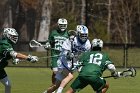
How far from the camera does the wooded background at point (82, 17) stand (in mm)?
41344

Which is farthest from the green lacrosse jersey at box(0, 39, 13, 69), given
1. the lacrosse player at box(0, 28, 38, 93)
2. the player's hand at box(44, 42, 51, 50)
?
the player's hand at box(44, 42, 51, 50)

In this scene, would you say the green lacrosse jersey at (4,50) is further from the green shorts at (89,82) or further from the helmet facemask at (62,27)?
the helmet facemask at (62,27)

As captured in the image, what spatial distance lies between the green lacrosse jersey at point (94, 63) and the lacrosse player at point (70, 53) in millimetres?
1523

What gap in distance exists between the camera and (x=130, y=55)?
29641mm

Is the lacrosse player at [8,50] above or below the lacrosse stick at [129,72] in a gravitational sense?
above

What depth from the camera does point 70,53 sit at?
541 inches

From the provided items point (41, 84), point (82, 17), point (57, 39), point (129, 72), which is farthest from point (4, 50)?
point (82, 17)

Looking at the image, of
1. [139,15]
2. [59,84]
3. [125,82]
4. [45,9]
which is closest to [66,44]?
[59,84]

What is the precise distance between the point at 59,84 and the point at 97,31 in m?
29.2

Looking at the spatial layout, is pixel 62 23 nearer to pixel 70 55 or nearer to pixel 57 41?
pixel 57 41

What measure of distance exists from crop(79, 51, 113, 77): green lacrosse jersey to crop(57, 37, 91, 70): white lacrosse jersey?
189 centimetres

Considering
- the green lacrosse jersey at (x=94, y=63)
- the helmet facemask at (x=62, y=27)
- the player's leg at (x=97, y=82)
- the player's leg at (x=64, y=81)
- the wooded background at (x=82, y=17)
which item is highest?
the helmet facemask at (x=62, y=27)

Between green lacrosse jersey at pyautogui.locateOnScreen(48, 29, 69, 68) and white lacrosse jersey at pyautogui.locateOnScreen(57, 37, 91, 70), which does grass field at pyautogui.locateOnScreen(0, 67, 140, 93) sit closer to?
green lacrosse jersey at pyautogui.locateOnScreen(48, 29, 69, 68)

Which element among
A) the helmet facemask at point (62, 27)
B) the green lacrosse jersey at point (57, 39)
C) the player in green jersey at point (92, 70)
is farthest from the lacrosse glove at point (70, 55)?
the player in green jersey at point (92, 70)
